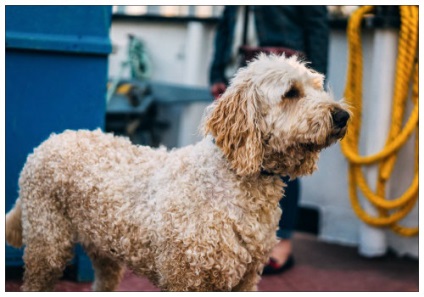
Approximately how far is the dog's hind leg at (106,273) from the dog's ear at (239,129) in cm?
99

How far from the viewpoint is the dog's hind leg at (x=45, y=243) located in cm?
314

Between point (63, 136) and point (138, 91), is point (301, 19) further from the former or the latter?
point (138, 91)

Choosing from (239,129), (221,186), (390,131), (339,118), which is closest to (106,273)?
(221,186)

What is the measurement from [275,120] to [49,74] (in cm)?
147

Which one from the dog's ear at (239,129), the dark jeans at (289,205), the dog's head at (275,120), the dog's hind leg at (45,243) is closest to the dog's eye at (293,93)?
the dog's head at (275,120)

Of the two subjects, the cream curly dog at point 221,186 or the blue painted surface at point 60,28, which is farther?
the blue painted surface at point 60,28

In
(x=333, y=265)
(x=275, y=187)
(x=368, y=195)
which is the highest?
(x=275, y=187)

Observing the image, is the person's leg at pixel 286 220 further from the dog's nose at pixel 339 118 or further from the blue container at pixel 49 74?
the dog's nose at pixel 339 118

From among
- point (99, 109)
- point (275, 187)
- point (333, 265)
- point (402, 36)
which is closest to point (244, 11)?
point (402, 36)

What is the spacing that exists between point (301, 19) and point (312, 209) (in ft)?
4.80

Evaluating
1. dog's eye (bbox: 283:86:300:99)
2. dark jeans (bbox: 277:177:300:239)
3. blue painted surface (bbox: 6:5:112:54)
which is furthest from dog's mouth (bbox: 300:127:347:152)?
dark jeans (bbox: 277:177:300:239)

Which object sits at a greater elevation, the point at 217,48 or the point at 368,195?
the point at 217,48

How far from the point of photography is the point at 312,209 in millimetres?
5234

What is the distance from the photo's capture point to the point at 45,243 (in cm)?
316
